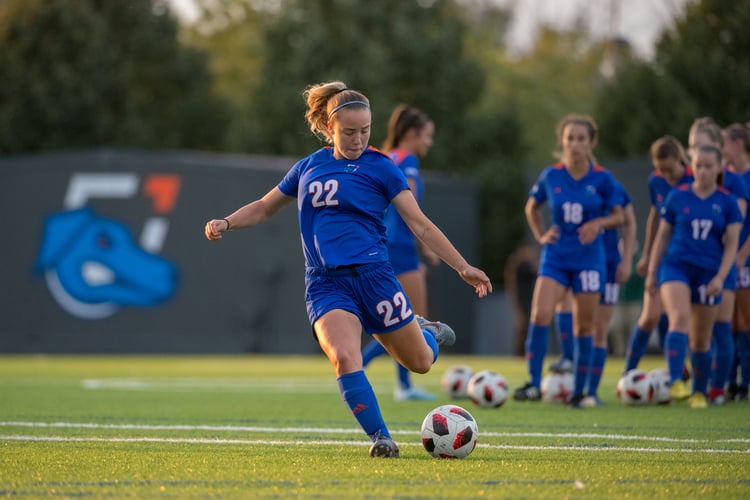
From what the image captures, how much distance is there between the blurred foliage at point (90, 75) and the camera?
35875 millimetres

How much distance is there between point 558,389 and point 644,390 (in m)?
0.76

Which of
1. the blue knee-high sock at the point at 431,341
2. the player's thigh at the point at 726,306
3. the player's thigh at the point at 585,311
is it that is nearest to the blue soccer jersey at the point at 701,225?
the player's thigh at the point at 726,306

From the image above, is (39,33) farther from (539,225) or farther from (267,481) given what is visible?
(267,481)

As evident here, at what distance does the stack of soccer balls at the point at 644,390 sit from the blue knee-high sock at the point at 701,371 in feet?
0.78

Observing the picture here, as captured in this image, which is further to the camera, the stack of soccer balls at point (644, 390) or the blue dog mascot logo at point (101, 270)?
the blue dog mascot logo at point (101, 270)

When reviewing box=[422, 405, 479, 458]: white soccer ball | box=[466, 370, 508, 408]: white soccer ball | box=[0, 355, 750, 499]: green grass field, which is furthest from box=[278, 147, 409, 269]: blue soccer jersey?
box=[466, 370, 508, 408]: white soccer ball

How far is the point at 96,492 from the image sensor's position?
5137 millimetres

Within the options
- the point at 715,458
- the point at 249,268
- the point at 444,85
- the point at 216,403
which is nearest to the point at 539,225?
the point at 216,403

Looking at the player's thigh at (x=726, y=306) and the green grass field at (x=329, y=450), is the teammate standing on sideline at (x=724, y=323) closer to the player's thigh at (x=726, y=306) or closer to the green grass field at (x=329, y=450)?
the player's thigh at (x=726, y=306)

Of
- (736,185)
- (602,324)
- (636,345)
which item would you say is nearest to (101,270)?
(636,345)

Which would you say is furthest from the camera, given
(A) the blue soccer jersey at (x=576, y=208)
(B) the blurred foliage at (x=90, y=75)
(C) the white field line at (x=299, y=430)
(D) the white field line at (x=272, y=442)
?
(B) the blurred foliage at (x=90, y=75)

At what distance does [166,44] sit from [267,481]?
34.6 m

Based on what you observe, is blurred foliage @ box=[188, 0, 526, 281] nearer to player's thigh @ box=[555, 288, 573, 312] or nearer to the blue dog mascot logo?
the blue dog mascot logo

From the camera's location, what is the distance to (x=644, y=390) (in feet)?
34.5
